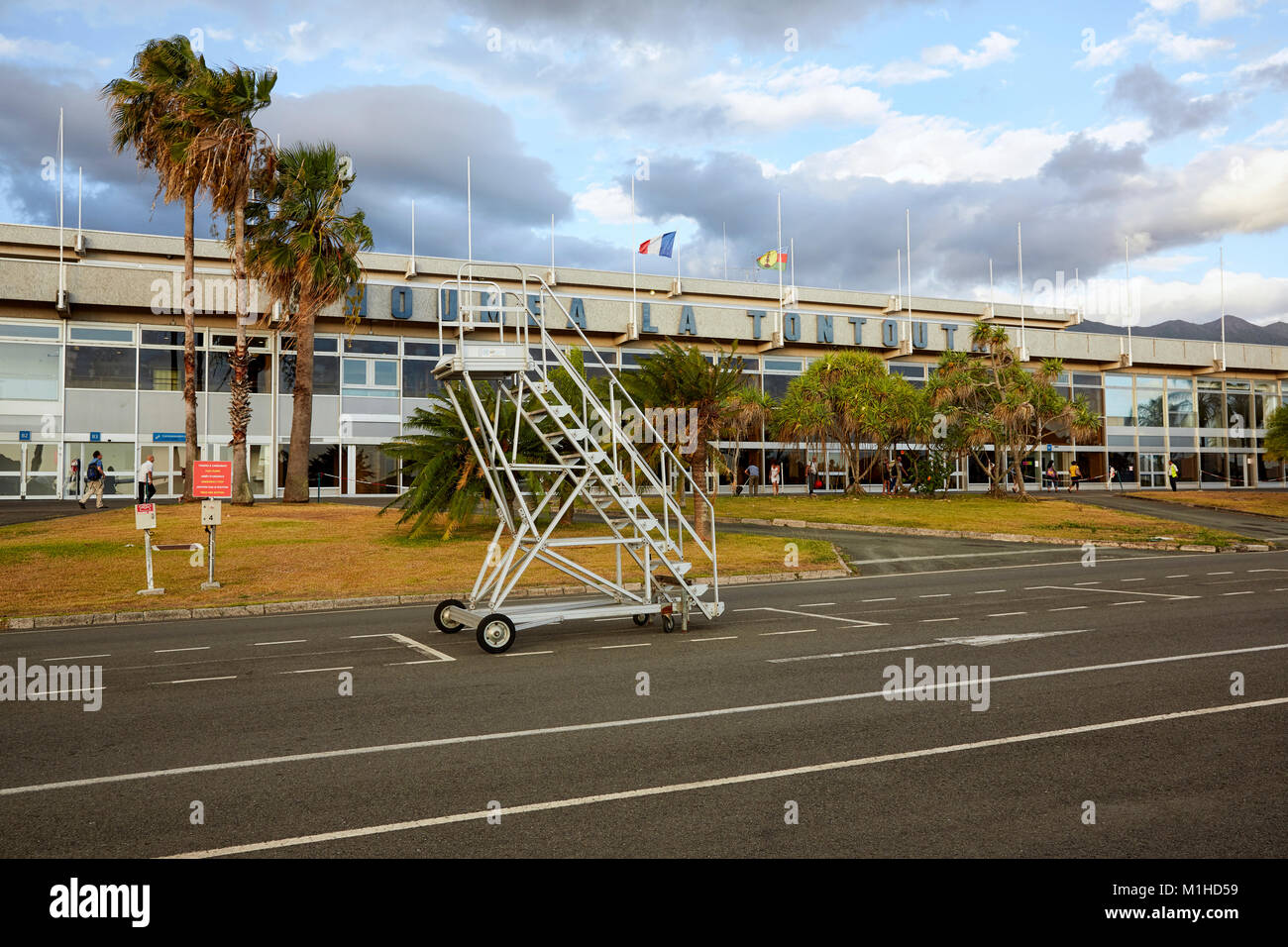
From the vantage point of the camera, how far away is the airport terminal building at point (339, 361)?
35219 millimetres

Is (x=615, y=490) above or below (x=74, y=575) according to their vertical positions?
above

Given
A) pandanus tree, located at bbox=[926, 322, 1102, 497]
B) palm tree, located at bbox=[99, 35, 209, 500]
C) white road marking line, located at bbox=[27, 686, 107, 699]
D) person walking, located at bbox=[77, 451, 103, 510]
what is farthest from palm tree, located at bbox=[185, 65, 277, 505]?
pandanus tree, located at bbox=[926, 322, 1102, 497]

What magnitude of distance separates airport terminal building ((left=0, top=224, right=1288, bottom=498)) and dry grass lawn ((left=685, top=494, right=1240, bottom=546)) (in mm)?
6992

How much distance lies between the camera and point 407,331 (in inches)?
1603

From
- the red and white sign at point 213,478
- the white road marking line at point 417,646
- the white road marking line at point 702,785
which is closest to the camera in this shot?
the white road marking line at point 702,785

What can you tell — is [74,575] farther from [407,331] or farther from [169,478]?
[407,331]

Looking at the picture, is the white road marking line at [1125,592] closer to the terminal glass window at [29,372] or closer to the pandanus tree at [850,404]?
the pandanus tree at [850,404]

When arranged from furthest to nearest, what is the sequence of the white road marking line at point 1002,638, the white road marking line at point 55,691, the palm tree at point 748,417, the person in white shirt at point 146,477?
1. the palm tree at point 748,417
2. the person in white shirt at point 146,477
3. the white road marking line at point 1002,638
4. the white road marking line at point 55,691

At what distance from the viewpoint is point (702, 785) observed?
17.9 ft

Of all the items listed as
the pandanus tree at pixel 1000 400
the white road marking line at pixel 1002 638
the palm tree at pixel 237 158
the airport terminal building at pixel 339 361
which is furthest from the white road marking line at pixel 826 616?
the pandanus tree at pixel 1000 400

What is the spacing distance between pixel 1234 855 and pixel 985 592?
11.2 meters

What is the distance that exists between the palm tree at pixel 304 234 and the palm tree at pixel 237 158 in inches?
19.1

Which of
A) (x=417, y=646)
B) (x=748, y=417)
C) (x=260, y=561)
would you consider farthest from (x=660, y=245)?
(x=417, y=646)
